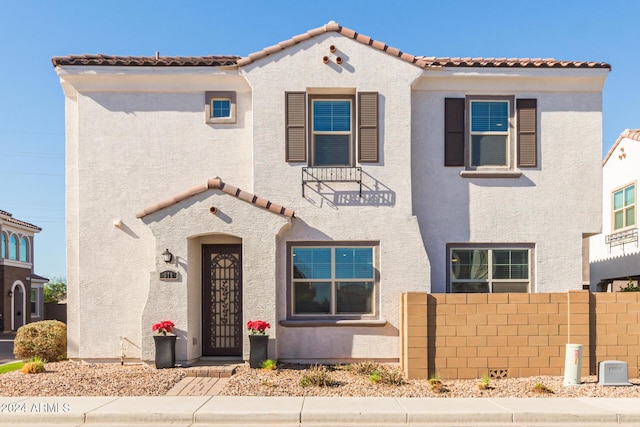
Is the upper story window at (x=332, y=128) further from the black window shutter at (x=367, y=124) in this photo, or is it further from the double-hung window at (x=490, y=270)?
the double-hung window at (x=490, y=270)

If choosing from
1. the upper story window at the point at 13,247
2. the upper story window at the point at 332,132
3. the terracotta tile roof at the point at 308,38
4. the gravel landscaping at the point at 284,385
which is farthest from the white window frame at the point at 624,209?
the upper story window at the point at 13,247

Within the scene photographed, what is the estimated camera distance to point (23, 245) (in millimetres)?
29094

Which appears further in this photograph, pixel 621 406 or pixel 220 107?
Result: pixel 220 107

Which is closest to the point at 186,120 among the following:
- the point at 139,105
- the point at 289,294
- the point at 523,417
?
the point at 139,105

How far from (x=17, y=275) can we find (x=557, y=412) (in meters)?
28.2

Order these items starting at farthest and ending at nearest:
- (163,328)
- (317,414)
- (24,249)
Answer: (24,249), (163,328), (317,414)

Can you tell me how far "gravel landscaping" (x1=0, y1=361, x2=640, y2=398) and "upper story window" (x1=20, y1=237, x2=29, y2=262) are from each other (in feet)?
69.8

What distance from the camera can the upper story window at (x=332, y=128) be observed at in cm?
1122

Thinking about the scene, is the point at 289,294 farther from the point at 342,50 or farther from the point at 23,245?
the point at 23,245

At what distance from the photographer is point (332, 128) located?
37.8 feet

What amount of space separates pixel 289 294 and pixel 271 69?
4.88 m

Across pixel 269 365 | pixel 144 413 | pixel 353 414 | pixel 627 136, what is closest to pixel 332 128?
pixel 269 365

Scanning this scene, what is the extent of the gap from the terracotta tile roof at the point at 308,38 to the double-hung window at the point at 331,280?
4.24 metres

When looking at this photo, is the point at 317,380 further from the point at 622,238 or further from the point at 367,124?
the point at 622,238
